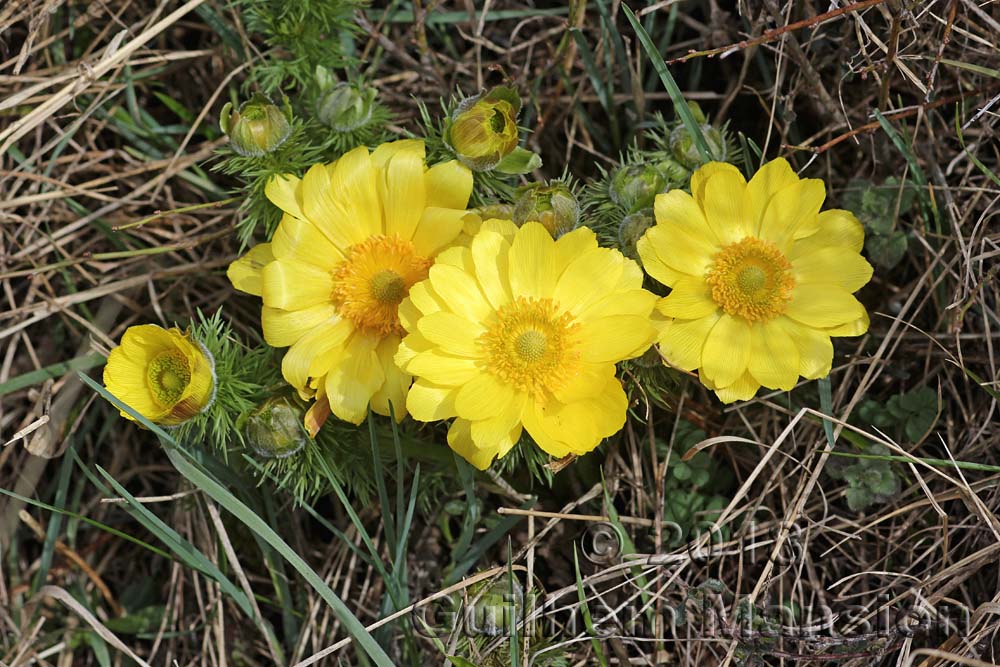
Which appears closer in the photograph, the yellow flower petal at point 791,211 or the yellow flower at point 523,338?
the yellow flower at point 523,338

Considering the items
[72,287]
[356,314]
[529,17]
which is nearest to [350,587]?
[356,314]

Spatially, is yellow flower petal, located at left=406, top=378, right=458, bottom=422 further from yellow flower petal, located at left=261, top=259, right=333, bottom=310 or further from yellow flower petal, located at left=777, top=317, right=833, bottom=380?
yellow flower petal, located at left=777, top=317, right=833, bottom=380

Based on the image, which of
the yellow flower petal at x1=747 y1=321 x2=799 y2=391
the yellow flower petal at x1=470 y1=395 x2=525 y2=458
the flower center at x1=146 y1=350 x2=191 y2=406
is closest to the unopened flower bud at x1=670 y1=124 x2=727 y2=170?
the yellow flower petal at x1=747 y1=321 x2=799 y2=391

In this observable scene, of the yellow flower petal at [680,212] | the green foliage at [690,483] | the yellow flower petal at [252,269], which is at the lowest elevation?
the green foliage at [690,483]

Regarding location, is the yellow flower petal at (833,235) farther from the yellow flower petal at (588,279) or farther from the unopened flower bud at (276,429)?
the unopened flower bud at (276,429)

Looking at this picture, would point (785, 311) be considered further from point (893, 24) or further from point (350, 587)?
point (350, 587)

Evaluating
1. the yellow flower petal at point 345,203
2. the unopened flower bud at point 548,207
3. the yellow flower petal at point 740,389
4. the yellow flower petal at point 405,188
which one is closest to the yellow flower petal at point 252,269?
the yellow flower petal at point 345,203

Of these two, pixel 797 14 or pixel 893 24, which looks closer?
pixel 893 24
